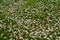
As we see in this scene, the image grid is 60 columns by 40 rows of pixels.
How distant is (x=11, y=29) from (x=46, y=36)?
2.21m

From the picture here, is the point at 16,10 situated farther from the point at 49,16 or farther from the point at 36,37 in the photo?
the point at 36,37

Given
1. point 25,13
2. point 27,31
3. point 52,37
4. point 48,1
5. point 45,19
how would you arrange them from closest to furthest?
point 52,37 → point 27,31 → point 45,19 → point 25,13 → point 48,1

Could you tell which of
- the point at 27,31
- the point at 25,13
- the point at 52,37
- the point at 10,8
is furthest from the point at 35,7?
the point at 52,37

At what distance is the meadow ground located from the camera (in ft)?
32.3

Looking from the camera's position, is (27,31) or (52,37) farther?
(27,31)

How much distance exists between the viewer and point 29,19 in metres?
11.3

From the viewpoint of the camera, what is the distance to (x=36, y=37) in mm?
9656

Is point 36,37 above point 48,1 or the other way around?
the other way around

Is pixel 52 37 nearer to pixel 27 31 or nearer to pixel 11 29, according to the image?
pixel 27 31

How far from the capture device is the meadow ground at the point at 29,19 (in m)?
9.85

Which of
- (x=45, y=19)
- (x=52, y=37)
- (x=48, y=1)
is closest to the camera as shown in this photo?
(x=52, y=37)

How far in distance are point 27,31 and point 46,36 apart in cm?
125

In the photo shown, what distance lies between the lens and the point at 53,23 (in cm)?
1064

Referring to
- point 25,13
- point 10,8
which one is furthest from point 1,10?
point 25,13
